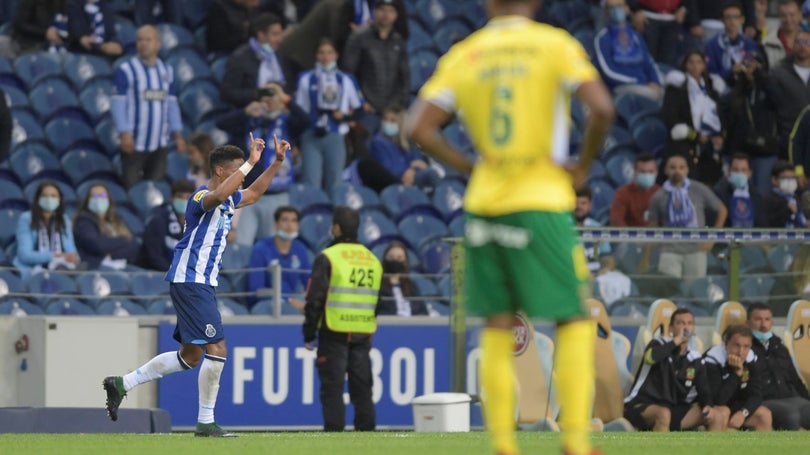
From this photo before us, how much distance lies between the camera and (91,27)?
722 inches

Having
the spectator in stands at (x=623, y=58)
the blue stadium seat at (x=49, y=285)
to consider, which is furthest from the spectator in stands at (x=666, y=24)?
the blue stadium seat at (x=49, y=285)

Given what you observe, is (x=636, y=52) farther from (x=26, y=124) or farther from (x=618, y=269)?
(x=26, y=124)

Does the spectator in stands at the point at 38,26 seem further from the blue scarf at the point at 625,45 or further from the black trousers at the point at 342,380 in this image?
the blue scarf at the point at 625,45

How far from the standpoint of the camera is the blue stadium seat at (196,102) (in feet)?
61.6

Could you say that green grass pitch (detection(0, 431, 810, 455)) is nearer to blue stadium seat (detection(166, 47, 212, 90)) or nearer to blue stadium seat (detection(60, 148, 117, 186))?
blue stadium seat (detection(60, 148, 117, 186))

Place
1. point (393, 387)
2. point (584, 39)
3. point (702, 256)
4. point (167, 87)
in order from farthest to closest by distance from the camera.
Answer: point (584, 39), point (167, 87), point (393, 387), point (702, 256)

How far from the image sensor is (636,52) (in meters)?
20.1

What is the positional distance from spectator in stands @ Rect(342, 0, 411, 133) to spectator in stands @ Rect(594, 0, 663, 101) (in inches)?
98.9

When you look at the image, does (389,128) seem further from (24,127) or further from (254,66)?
(24,127)

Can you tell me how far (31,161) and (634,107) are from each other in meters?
7.29

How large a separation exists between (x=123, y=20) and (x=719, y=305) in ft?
26.0

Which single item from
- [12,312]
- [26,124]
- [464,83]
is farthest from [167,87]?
[464,83]

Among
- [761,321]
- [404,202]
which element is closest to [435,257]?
[404,202]

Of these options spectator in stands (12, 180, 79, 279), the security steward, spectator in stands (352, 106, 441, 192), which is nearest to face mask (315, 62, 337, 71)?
spectator in stands (352, 106, 441, 192)
